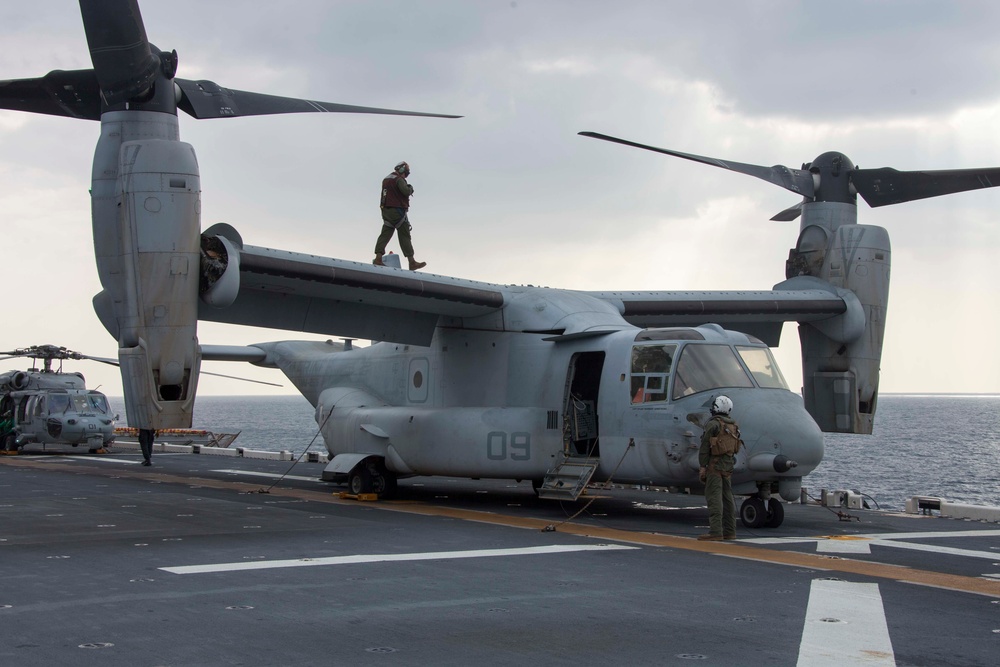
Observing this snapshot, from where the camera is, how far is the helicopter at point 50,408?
32.9m

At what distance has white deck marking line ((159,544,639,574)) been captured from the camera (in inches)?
375

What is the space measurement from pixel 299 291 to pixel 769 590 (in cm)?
979

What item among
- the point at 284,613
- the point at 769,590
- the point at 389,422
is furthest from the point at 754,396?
the point at 284,613

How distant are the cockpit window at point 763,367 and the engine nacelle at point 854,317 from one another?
5375mm

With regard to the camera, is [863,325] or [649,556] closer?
[649,556]

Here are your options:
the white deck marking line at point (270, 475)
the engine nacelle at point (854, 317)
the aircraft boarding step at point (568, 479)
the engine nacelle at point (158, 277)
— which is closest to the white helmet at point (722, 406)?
the aircraft boarding step at point (568, 479)

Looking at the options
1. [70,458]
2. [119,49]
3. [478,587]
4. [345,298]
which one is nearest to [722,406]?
Answer: [478,587]

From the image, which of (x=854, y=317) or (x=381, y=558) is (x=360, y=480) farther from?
(x=854, y=317)

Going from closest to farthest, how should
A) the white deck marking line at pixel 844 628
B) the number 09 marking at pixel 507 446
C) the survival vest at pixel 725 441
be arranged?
1. the white deck marking line at pixel 844 628
2. the survival vest at pixel 725 441
3. the number 09 marking at pixel 507 446

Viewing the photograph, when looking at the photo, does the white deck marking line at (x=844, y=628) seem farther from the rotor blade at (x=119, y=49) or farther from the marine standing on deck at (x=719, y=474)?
the rotor blade at (x=119, y=49)

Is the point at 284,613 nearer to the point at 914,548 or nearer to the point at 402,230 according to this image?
the point at 914,548

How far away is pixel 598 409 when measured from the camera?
15.6 meters

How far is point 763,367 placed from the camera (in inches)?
586

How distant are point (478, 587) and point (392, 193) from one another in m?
11.4
